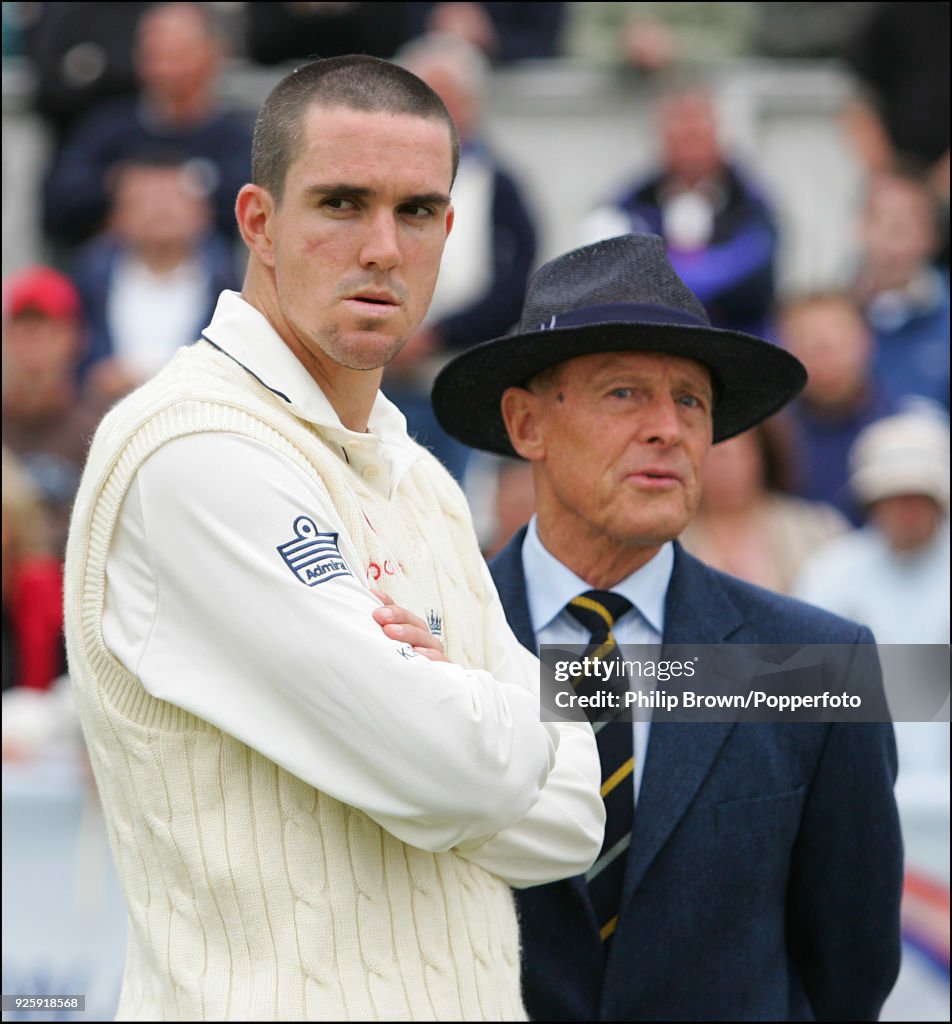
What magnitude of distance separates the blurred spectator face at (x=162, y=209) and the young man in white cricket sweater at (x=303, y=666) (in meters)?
5.66

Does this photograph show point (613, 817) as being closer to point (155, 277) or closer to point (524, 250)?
point (524, 250)

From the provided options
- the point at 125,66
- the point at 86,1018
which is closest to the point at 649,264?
the point at 86,1018

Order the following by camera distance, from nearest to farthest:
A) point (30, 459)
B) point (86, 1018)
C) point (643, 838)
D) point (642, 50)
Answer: point (643, 838)
point (86, 1018)
point (30, 459)
point (642, 50)

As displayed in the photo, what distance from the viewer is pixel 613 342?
3.33 m

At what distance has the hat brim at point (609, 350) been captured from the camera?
10.9 ft

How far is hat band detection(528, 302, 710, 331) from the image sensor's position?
3.35 m

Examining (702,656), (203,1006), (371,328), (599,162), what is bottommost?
(203,1006)

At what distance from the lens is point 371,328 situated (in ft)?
8.44

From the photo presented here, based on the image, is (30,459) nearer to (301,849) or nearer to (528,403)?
(528,403)

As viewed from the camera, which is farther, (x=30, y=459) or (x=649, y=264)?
(x=30, y=459)

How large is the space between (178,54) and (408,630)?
6.85 meters

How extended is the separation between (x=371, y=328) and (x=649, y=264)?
1073 millimetres

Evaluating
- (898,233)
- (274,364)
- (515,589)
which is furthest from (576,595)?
(898,233)
